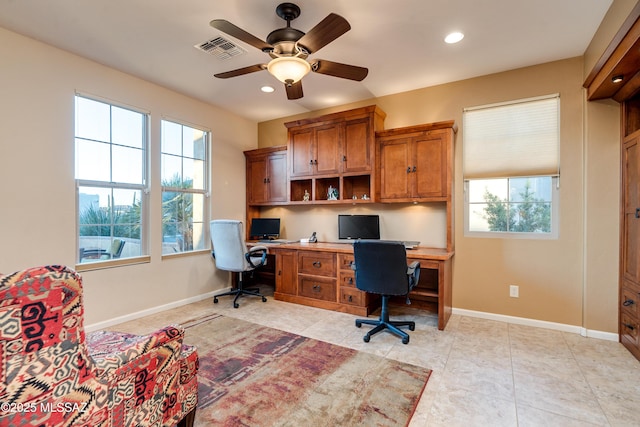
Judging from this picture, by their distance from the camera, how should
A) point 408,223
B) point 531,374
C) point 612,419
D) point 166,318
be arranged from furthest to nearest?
point 408,223 < point 166,318 < point 531,374 < point 612,419

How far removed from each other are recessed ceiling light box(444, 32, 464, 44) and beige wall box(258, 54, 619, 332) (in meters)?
0.94

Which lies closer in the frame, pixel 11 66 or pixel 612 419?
pixel 612 419

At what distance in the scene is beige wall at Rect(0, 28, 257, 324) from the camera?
2586 millimetres

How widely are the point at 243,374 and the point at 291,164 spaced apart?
114 inches

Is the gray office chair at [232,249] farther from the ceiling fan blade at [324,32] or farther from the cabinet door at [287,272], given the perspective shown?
the ceiling fan blade at [324,32]

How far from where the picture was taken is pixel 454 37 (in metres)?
2.67

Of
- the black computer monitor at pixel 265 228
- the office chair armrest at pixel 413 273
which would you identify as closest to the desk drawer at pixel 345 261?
the office chair armrest at pixel 413 273

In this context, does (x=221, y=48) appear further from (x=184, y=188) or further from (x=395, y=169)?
(x=395, y=169)

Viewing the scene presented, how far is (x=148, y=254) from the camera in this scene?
11.9 feet

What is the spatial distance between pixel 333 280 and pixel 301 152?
6.09 feet

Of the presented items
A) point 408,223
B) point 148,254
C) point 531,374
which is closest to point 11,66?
point 148,254

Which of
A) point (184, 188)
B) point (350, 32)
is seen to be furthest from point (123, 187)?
point (350, 32)

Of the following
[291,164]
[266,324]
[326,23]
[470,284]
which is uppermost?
[326,23]

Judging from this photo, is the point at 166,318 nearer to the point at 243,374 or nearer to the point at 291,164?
the point at 243,374
